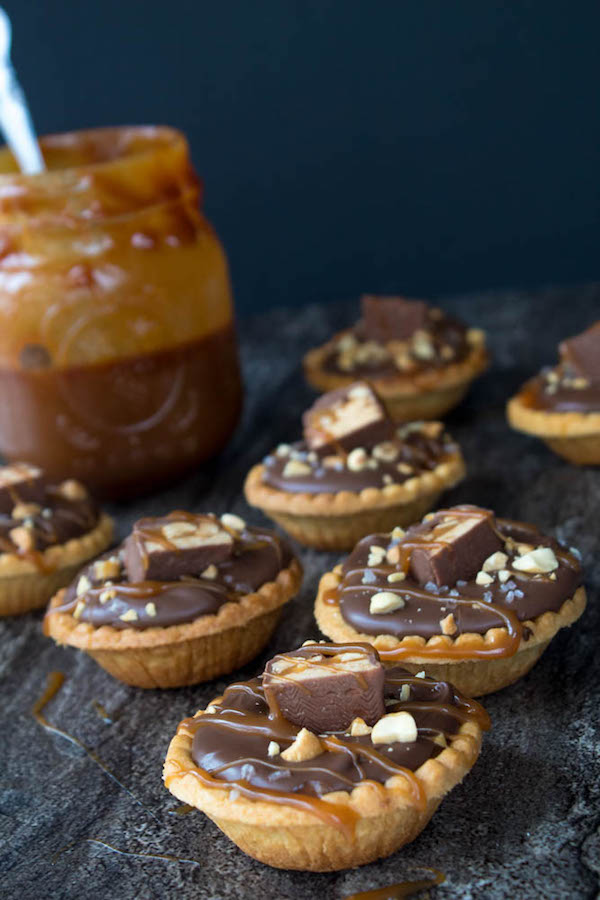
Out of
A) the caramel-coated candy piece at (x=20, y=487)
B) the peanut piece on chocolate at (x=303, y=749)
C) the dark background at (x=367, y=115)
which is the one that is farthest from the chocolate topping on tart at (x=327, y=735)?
the dark background at (x=367, y=115)

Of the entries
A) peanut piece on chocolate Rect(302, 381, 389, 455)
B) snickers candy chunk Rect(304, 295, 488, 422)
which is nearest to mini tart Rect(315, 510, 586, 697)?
peanut piece on chocolate Rect(302, 381, 389, 455)

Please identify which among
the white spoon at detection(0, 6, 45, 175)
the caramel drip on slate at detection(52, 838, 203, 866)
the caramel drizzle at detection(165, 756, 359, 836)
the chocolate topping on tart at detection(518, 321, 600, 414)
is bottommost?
the caramel drip on slate at detection(52, 838, 203, 866)

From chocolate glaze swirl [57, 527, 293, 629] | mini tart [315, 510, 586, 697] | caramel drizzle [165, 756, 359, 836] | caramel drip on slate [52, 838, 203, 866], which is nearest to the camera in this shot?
caramel drizzle [165, 756, 359, 836]

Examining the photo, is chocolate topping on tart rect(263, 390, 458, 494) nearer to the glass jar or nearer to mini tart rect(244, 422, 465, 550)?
mini tart rect(244, 422, 465, 550)

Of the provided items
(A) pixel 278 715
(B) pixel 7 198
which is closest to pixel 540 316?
(B) pixel 7 198

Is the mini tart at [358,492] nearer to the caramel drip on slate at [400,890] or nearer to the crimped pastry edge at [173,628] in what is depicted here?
the crimped pastry edge at [173,628]

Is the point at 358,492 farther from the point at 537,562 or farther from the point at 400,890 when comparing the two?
the point at 400,890
